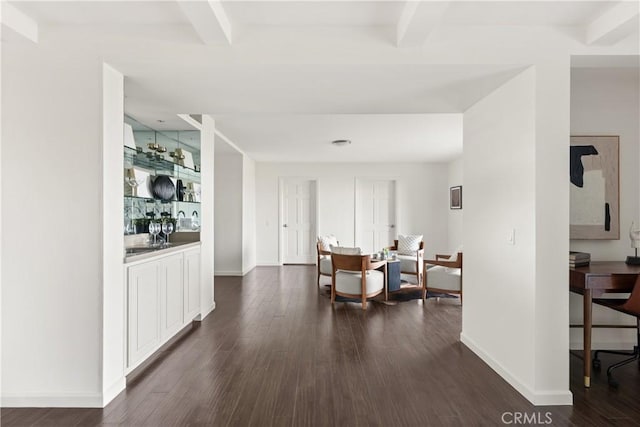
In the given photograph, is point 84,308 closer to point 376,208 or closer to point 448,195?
point 376,208

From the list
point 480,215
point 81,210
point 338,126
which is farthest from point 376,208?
point 81,210

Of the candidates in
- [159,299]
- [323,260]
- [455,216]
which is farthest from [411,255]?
[159,299]

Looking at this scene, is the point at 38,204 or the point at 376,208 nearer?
the point at 38,204

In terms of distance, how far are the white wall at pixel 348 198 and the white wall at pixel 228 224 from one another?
165 cm

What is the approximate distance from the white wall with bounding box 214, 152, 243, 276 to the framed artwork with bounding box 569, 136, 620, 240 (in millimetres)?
5365

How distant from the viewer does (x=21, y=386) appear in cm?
235

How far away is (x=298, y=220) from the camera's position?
28.8 ft

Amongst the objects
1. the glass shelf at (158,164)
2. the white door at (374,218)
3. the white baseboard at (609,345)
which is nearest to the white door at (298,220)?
the white door at (374,218)

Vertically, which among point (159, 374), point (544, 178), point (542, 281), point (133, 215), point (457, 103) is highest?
point (457, 103)

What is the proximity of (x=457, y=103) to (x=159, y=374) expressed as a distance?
336 centimetres

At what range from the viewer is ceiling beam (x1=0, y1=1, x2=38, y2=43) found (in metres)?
2.15

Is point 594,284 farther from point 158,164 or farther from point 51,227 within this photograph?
point 158,164

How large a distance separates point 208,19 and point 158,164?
2.22 m

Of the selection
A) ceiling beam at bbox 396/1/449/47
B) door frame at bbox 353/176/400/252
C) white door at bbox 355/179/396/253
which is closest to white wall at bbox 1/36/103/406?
ceiling beam at bbox 396/1/449/47
